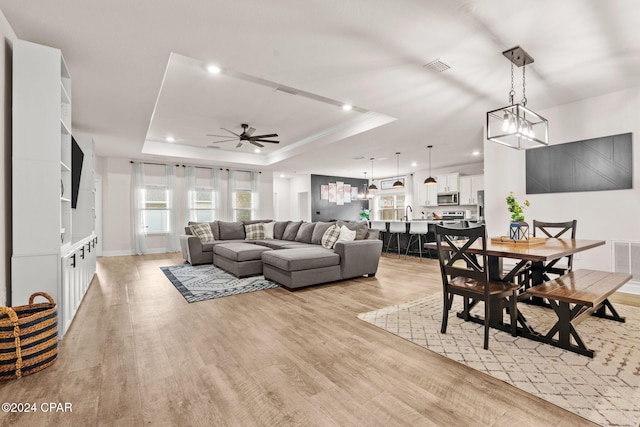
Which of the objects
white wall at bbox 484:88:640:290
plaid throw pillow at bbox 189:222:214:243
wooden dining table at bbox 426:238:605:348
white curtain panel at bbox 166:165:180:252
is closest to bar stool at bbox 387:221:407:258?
white wall at bbox 484:88:640:290

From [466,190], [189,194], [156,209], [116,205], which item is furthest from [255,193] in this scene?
[466,190]

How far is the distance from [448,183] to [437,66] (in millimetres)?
7301

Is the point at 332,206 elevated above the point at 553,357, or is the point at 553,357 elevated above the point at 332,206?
the point at 332,206

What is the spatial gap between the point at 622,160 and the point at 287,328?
191 inches

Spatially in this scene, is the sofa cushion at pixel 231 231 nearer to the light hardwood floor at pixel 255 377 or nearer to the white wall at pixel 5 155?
the light hardwood floor at pixel 255 377

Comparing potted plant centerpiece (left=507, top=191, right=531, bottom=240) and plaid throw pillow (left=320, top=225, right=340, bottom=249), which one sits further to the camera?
plaid throw pillow (left=320, top=225, right=340, bottom=249)

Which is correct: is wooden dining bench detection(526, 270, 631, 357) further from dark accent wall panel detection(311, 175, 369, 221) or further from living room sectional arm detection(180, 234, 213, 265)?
dark accent wall panel detection(311, 175, 369, 221)

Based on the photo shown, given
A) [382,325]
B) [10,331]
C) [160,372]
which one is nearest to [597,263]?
[382,325]

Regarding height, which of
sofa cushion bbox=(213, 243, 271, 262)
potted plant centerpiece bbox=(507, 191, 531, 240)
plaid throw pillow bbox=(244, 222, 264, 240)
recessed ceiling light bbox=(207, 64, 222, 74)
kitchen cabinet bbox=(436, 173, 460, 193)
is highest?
recessed ceiling light bbox=(207, 64, 222, 74)

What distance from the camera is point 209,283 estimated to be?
454 centimetres

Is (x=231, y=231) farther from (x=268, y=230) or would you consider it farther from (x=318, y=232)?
(x=318, y=232)

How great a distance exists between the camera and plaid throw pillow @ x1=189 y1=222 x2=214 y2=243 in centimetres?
629

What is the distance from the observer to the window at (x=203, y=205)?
8829 millimetres

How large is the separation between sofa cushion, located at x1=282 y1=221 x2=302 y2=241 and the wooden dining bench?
476 cm
